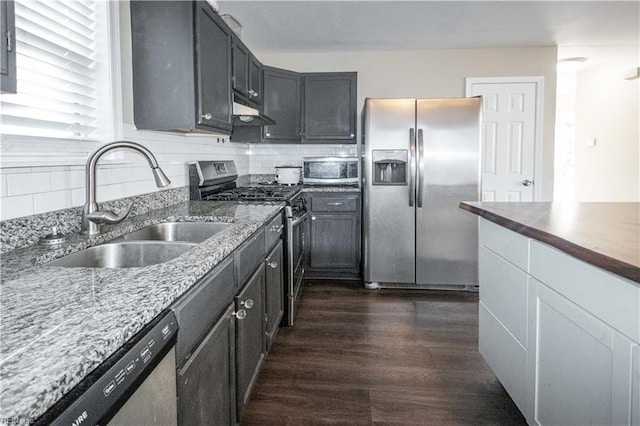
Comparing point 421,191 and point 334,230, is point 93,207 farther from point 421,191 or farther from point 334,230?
point 421,191

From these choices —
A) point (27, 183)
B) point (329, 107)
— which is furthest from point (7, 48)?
point (329, 107)

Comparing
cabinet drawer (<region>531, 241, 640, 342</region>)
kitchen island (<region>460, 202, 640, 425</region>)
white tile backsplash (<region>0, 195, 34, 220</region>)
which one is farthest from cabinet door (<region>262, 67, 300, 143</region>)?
cabinet drawer (<region>531, 241, 640, 342</region>)

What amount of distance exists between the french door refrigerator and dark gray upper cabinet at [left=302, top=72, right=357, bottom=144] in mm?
502

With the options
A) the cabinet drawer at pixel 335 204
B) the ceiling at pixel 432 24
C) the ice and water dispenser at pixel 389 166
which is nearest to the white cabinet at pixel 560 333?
the ice and water dispenser at pixel 389 166

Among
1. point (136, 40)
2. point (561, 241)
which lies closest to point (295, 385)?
point (561, 241)

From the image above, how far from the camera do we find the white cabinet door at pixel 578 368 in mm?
1080

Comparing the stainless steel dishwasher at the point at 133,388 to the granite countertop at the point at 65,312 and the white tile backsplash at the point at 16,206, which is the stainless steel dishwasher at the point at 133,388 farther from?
the white tile backsplash at the point at 16,206

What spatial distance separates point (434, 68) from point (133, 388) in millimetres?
4566

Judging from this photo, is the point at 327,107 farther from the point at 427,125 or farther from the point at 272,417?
the point at 272,417

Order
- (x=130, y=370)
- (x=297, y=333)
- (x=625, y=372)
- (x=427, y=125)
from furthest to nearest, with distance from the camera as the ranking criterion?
(x=427, y=125) → (x=297, y=333) → (x=625, y=372) → (x=130, y=370)

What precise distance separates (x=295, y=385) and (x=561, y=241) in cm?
146

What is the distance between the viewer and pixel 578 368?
4.20 feet

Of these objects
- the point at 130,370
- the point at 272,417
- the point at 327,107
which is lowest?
the point at 272,417

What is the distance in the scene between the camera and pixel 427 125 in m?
3.70
